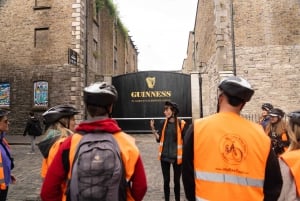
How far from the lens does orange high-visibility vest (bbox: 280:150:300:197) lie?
9.01 ft

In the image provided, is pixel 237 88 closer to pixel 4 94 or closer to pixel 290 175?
pixel 290 175

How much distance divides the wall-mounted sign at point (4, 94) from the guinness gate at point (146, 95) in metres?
6.25

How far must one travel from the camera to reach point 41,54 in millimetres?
20000

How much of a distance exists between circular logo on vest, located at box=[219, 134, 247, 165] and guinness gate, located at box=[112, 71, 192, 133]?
62.0 ft

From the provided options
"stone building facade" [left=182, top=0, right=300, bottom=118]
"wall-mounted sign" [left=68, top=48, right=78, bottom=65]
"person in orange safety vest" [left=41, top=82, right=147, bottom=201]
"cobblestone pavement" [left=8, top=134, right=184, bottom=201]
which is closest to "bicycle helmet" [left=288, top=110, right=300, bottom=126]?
"person in orange safety vest" [left=41, top=82, right=147, bottom=201]

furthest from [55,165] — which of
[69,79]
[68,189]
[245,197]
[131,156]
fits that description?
[69,79]

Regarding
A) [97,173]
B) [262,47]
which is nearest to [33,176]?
[97,173]

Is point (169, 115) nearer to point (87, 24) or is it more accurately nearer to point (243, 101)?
point (243, 101)

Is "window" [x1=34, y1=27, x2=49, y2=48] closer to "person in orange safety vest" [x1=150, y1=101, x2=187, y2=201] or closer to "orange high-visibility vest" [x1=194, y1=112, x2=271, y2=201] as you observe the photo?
"person in orange safety vest" [x1=150, y1=101, x2=187, y2=201]

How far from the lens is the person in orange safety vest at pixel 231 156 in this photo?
2500 mm

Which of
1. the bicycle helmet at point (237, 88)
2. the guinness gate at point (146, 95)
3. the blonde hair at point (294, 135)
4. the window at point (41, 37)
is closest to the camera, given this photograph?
the bicycle helmet at point (237, 88)

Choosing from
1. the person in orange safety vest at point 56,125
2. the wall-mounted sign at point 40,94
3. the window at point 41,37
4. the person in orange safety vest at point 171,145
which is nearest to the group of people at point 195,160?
the person in orange safety vest at point 56,125

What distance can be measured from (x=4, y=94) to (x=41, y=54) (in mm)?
3206

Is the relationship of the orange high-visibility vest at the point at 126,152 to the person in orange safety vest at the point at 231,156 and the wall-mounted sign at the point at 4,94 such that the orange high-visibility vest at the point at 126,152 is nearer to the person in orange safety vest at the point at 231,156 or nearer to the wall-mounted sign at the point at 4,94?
the person in orange safety vest at the point at 231,156
